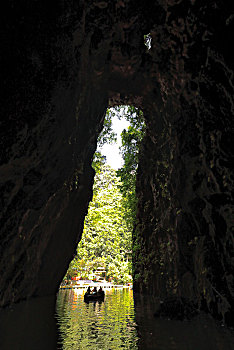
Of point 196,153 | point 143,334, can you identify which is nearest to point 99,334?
point 143,334

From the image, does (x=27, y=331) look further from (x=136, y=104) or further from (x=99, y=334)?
(x=136, y=104)

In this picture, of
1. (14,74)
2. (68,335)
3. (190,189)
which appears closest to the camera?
(14,74)

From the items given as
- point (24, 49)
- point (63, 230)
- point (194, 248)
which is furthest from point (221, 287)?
point (63, 230)

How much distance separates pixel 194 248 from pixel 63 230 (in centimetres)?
1044

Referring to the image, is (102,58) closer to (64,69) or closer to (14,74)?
(64,69)

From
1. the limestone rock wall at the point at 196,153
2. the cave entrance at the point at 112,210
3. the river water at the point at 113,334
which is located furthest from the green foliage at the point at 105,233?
the river water at the point at 113,334

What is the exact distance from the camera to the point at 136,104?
18.5 meters

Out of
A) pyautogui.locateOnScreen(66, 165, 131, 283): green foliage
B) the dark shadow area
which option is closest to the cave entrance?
pyautogui.locateOnScreen(66, 165, 131, 283): green foliage

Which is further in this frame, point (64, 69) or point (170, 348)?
point (64, 69)

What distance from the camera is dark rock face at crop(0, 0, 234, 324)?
7.01 meters

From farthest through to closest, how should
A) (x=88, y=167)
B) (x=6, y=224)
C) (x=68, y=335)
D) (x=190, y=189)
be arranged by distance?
(x=88, y=167)
(x=190, y=189)
(x=6, y=224)
(x=68, y=335)

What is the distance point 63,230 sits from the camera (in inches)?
A: 827

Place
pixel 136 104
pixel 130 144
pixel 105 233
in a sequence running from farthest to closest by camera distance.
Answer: pixel 105 233, pixel 130 144, pixel 136 104

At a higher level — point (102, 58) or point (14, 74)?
point (102, 58)
